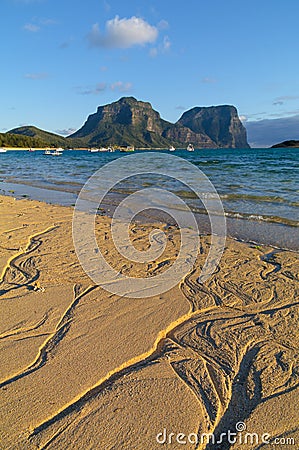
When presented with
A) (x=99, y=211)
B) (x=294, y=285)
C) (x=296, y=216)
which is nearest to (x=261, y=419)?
(x=294, y=285)

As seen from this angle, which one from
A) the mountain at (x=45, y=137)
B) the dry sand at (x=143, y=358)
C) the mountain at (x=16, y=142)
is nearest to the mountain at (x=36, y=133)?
the mountain at (x=45, y=137)

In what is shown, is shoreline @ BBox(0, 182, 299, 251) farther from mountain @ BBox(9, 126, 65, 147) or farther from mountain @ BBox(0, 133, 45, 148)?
mountain @ BBox(9, 126, 65, 147)

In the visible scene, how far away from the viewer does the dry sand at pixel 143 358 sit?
94.4 inches

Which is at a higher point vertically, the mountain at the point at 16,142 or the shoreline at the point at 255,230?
the mountain at the point at 16,142

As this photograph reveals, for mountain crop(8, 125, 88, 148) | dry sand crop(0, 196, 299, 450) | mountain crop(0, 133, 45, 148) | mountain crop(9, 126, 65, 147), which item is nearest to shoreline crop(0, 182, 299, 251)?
dry sand crop(0, 196, 299, 450)

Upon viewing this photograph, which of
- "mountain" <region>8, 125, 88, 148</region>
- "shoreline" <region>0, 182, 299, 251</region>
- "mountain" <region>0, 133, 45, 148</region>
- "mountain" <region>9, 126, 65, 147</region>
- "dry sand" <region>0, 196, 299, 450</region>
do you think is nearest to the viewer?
"dry sand" <region>0, 196, 299, 450</region>

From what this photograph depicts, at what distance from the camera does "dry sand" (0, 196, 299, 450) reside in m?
2.40

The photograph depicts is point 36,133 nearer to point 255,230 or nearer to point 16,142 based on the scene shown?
point 16,142

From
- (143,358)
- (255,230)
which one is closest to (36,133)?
(255,230)

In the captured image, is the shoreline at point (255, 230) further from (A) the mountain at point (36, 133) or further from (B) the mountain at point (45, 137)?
(A) the mountain at point (36, 133)

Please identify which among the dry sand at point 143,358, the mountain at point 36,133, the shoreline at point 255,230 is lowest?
the shoreline at point 255,230

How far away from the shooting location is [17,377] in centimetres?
285

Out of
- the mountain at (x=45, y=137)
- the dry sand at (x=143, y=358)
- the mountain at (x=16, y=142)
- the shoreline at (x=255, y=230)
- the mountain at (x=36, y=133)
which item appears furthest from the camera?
the mountain at (x=36, y=133)

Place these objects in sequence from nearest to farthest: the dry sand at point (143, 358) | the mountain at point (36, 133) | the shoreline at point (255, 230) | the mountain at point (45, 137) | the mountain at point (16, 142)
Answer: the dry sand at point (143, 358) < the shoreline at point (255, 230) < the mountain at point (16, 142) < the mountain at point (45, 137) < the mountain at point (36, 133)
